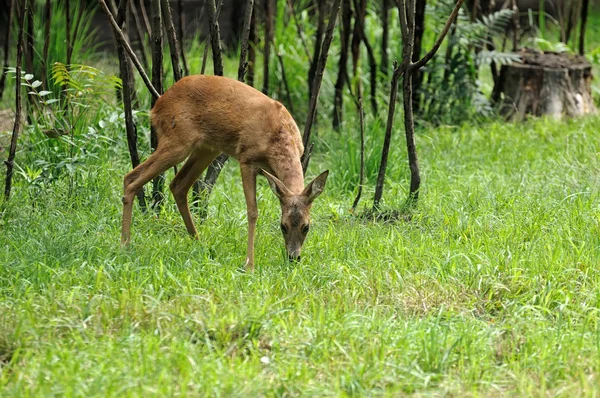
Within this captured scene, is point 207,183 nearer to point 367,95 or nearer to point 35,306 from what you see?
point 35,306

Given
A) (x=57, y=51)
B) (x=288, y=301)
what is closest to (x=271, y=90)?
(x=57, y=51)

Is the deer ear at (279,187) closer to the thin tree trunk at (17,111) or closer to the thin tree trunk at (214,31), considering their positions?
the thin tree trunk at (214,31)

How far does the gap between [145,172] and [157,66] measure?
87 centimetres

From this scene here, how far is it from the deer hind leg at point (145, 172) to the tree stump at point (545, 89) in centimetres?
482

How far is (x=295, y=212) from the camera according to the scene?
5.16 metres

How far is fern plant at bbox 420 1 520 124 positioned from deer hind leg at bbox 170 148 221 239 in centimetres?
375

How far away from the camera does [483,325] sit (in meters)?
4.31

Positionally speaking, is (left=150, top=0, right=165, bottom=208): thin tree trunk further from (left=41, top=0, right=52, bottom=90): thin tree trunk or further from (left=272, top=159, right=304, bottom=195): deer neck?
(left=41, top=0, right=52, bottom=90): thin tree trunk

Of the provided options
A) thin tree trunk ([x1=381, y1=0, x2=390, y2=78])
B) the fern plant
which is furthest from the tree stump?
thin tree trunk ([x1=381, y1=0, x2=390, y2=78])

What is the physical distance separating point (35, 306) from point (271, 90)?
540 cm

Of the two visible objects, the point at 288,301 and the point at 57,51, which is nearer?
the point at 288,301

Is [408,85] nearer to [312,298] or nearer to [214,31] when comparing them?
[214,31]

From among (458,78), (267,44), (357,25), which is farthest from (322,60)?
(458,78)

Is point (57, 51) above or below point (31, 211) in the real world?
above
